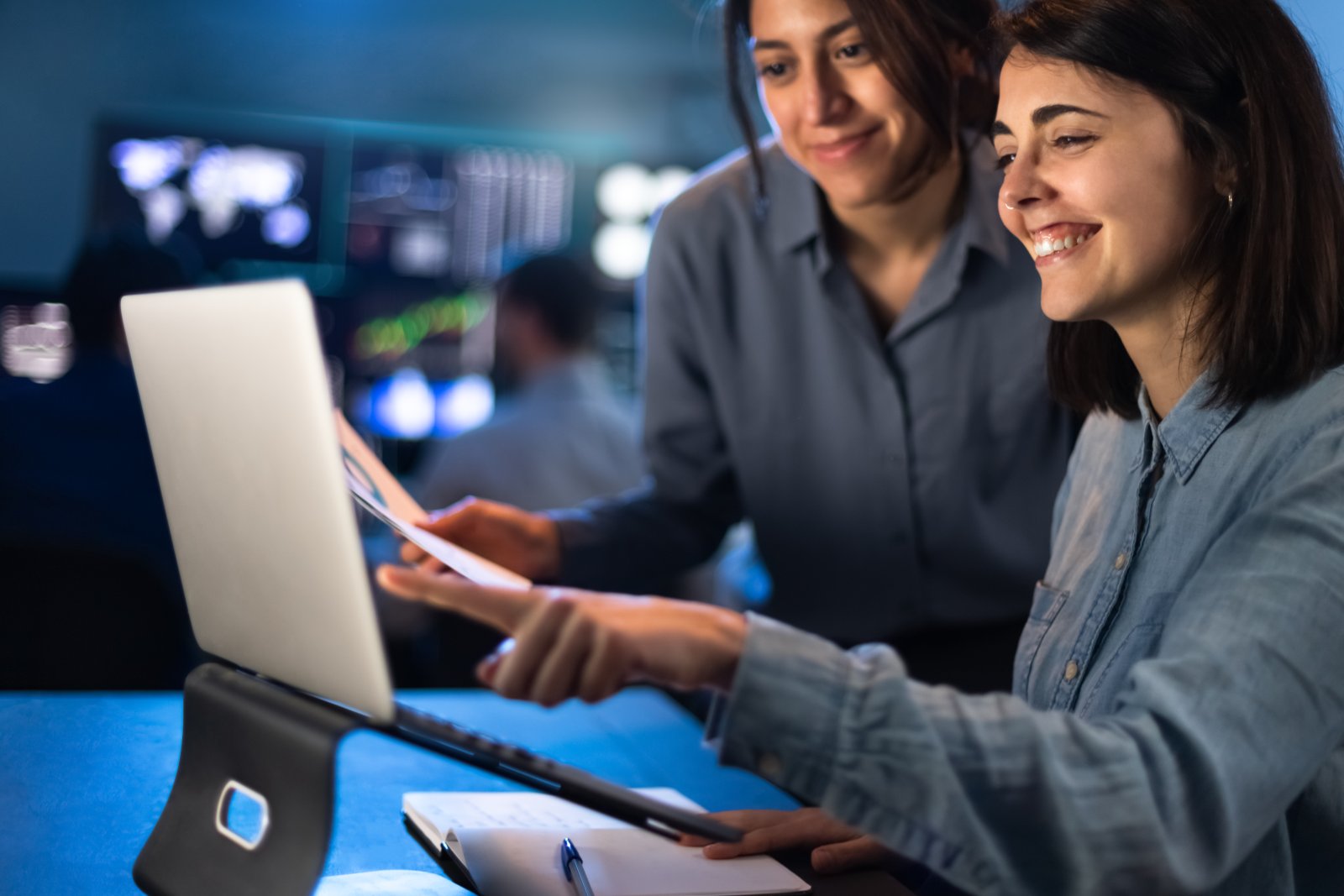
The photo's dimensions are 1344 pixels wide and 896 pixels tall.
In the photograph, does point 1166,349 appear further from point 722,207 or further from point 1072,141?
point 722,207

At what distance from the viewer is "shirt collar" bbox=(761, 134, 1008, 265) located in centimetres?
164

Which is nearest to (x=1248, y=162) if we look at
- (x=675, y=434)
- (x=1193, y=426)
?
(x=1193, y=426)

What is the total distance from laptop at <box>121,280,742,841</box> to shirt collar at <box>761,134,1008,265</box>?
1025mm

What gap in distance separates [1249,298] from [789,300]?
0.84 m

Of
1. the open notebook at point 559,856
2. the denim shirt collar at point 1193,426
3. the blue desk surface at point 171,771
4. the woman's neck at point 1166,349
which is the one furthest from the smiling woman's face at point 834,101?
the open notebook at point 559,856

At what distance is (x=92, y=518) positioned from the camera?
107 inches

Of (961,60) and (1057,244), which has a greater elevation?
(961,60)

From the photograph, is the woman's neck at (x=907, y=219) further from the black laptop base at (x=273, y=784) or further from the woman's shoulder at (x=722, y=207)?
the black laptop base at (x=273, y=784)

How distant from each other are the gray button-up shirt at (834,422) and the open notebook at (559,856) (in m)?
0.53

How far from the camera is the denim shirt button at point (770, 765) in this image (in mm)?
764

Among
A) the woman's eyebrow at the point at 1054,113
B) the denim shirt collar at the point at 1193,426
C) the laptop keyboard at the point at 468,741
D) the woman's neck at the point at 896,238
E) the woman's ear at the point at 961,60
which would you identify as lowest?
the laptop keyboard at the point at 468,741

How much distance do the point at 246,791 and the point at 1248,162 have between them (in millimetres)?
885

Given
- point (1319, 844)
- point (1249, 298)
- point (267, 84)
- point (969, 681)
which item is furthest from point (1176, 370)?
point (267, 84)

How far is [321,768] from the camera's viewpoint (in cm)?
77
